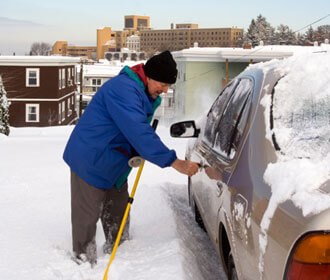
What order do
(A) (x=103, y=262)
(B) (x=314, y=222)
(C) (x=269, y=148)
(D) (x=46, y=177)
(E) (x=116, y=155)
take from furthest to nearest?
1. (D) (x=46, y=177)
2. (A) (x=103, y=262)
3. (E) (x=116, y=155)
4. (C) (x=269, y=148)
5. (B) (x=314, y=222)

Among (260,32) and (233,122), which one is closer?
(233,122)

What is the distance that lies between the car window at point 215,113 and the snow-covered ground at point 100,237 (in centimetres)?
95

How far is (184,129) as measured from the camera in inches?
183

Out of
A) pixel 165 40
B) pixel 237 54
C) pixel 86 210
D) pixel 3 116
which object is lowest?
pixel 3 116

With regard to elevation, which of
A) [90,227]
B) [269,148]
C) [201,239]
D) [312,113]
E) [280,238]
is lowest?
[201,239]

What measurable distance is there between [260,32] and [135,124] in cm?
9417

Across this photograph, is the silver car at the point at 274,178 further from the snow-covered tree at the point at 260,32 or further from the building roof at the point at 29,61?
the snow-covered tree at the point at 260,32

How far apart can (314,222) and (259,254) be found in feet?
1.58

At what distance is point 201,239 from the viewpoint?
16.3ft

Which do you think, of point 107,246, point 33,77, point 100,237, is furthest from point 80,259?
point 33,77

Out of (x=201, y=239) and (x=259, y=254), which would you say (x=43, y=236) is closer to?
(x=201, y=239)

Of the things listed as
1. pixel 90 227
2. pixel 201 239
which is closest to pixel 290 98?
pixel 90 227

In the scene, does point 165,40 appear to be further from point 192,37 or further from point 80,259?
point 80,259

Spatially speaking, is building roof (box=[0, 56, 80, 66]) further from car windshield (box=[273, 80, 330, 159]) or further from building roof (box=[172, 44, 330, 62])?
car windshield (box=[273, 80, 330, 159])
